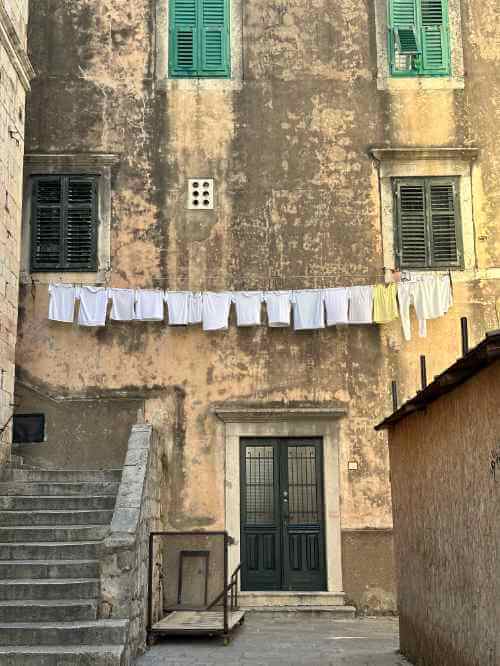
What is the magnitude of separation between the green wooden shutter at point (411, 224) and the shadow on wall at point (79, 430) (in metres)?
4.80

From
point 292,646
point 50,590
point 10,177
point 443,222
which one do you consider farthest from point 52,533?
point 443,222

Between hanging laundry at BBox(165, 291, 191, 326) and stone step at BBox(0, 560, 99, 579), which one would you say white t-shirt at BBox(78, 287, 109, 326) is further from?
stone step at BBox(0, 560, 99, 579)

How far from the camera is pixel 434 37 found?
14984mm

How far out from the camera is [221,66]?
14805 millimetres

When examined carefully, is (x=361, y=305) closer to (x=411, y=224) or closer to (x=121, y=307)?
(x=411, y=224)

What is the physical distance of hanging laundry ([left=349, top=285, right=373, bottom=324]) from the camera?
13906mm

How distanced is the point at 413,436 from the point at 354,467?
4.97 meters

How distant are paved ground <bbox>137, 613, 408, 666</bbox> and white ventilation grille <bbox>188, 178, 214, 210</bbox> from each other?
20.9ft

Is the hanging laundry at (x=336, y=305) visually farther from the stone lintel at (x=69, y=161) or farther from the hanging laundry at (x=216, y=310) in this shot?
the stone lintel at (x=69, y=161)

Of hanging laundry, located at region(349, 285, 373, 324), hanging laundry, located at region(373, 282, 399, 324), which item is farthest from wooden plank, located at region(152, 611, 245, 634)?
hanging laundry, located at region(373, 282, 399, 324)

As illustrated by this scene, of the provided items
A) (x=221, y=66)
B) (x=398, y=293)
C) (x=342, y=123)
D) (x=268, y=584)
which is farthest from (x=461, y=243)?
(x=268, y=584)

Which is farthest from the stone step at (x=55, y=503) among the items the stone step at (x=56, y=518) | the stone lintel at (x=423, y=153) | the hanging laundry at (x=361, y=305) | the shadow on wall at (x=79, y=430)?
the stone lintel at (x=423, y=153)

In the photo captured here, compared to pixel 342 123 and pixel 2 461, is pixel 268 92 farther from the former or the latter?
pixel 2 461

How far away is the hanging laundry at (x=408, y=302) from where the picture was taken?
547 inches
